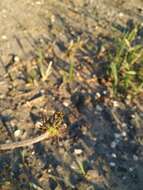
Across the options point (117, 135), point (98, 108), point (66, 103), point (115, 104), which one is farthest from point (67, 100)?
point (117, 135)

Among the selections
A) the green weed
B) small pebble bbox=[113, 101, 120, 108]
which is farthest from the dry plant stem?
the green weed

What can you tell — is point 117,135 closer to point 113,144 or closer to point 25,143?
point 113,144

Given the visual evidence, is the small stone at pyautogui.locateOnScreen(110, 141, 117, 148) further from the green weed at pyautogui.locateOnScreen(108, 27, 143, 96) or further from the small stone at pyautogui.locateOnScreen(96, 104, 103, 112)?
the green weed at pyautogui.locateOnScreen(108, 27, 143, 96)

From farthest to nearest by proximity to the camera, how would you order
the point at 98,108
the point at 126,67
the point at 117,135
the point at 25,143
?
the point at 126,67 < the point at 98,108 < the point at 117,135 < the point at 25,143

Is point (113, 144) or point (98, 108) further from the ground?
point (98, 108)

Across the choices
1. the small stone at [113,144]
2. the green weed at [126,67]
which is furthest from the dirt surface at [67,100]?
the green weed at [126,67]

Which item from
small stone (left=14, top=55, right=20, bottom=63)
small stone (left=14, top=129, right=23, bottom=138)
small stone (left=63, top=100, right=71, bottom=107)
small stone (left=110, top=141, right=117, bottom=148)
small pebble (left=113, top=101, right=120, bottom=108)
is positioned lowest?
small stone (left=14, top=129, right=23, bottom=138)

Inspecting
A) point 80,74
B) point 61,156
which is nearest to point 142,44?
point 80,74

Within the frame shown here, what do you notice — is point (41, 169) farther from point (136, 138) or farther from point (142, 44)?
point (142, 44)
